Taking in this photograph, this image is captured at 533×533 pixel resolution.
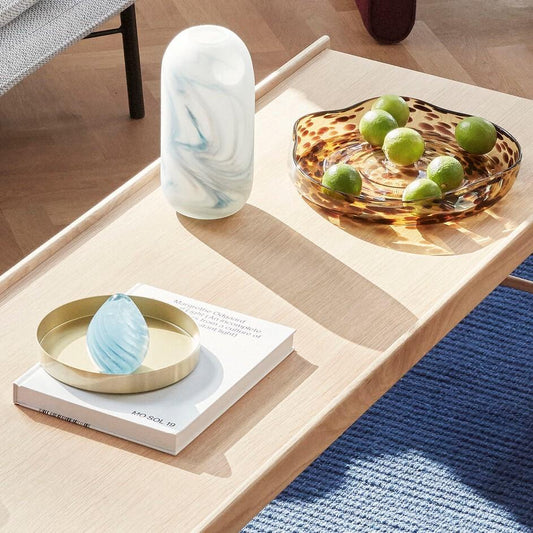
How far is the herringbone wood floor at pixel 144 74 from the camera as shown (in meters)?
2.27

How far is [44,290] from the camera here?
126 centimetres

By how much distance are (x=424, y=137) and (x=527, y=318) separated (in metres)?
0.51

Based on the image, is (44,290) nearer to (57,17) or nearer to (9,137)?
(57,17)

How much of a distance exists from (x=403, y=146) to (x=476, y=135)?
0.10 m

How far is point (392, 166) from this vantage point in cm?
149

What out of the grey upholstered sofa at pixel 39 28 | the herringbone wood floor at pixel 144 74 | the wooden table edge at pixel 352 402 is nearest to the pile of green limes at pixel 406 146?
the wooden table edge at pixel 352 402

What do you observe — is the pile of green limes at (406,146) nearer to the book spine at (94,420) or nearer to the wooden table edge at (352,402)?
the wooden table edge at (352,402)

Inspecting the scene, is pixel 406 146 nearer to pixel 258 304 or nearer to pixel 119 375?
pixel 258 304

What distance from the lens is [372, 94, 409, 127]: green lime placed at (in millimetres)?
1526

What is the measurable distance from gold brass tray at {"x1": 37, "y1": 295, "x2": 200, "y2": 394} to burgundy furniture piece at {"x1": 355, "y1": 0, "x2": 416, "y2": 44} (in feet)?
5.98

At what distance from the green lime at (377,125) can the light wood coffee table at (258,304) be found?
0.37 ft

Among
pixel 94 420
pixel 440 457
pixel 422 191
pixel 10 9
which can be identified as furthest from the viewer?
pixel 10 9

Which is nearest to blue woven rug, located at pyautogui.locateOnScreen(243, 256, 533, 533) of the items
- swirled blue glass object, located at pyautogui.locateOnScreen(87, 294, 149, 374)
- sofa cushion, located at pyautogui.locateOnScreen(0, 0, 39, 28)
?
swirled blue glass object, located at pyautogui.locateOnScreen(87, 294, 149, 374)

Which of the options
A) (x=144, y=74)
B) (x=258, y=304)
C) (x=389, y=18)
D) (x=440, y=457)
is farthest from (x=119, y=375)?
(x=389, y=18)
